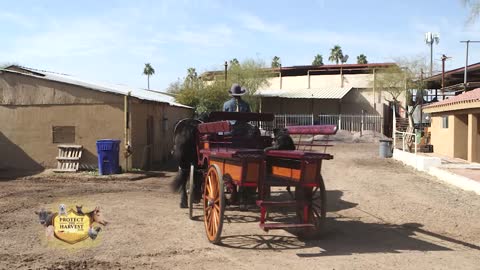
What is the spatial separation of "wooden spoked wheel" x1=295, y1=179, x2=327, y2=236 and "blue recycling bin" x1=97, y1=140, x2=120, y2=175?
8802 mm

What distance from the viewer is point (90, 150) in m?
15.6

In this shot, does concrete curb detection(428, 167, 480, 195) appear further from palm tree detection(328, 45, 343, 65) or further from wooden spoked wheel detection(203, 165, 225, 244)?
palm tree detection(328, 45, 343, 65)

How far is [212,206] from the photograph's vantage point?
6.84m

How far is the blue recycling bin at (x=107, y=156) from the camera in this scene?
14.5m

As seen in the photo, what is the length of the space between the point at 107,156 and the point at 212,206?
27.8 feet

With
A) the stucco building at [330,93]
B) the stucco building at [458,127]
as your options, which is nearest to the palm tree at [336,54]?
the stucco building at [330,93]

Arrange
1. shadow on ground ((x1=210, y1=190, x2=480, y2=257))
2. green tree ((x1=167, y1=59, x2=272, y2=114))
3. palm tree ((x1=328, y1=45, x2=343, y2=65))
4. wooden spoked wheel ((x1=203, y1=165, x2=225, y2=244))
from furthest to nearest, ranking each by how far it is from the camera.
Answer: palm tree ((x1=328, y1=45, x2=343, y2=65)) < green tree ((x1=167, y1=59, x2=272, y2=114)) < shadow on ground ((x1=210, y1=190, x2=480, y2=257)) < wooden spoked wheel ((x1=203, y1=165, x2=225, y2=244))

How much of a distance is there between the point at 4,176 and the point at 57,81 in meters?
3.31

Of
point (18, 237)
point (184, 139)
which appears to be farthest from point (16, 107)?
point (18, 237)

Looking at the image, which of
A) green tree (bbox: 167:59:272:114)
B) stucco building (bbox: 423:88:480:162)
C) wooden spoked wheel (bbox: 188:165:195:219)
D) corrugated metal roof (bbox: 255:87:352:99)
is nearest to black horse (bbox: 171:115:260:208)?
wooden spoked wheel (bbox: 188:165:195:219)

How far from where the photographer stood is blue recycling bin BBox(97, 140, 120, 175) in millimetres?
14453

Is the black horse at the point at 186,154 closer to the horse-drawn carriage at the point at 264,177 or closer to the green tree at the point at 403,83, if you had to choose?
the horse-drawn carriage at the point at 264,177

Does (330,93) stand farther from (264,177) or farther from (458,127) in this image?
(264,177)

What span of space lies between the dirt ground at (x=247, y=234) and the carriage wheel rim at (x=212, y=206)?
20 cm
